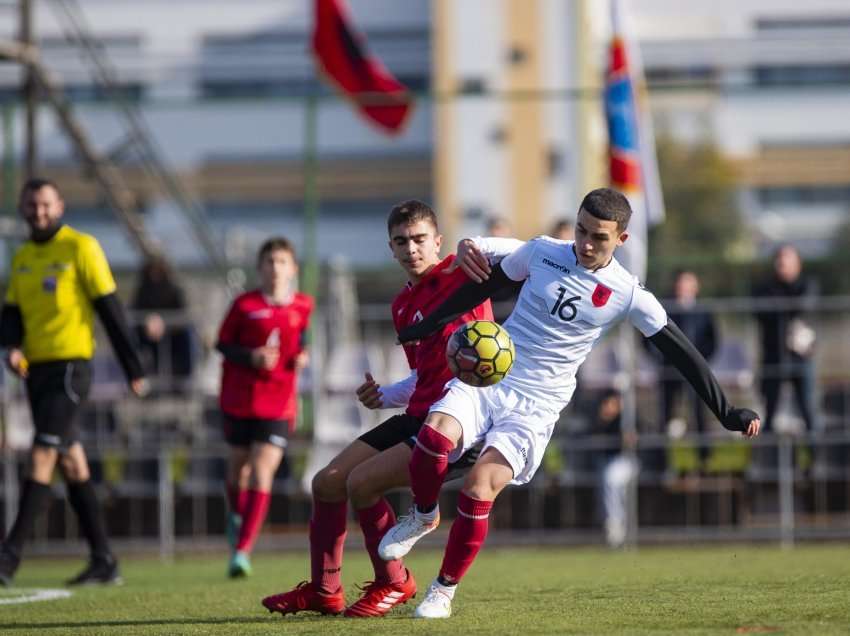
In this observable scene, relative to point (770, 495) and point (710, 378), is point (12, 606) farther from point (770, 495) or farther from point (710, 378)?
point (770, 495)

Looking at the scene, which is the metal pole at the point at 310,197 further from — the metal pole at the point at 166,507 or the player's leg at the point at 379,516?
the player's leg at the point at 379,516

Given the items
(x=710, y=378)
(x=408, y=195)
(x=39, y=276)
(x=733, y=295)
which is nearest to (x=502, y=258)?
(x=710, y=378)

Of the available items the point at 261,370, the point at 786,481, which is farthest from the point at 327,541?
the point at 786,481

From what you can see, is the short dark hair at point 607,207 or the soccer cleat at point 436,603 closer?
the soccer cleat at point 436,603

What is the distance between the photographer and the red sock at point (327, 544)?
23.4 ft

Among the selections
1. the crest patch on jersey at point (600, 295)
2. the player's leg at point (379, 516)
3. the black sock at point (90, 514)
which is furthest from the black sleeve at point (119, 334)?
the crest patch on jersey at point (600, 295)

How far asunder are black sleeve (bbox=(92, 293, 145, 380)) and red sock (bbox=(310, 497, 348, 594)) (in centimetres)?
290

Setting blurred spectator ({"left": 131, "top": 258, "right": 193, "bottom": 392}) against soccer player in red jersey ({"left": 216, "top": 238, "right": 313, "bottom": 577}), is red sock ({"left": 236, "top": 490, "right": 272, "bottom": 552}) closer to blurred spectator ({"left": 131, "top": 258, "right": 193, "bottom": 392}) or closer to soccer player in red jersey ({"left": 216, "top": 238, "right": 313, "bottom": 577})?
soccer player in red jersey ({"left": 216, "top": 238, "right": 313, "bottom": 577})

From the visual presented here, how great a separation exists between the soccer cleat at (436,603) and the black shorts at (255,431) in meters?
4.03

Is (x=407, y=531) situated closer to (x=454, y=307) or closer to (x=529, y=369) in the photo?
(x=529, y=369)

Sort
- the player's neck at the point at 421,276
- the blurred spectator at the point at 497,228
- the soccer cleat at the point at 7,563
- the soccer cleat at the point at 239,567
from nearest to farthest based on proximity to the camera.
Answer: the player's neck at the point at 421,276, the soccer cleat at the point at 7,563, the soccer cleat at the point at 239,567, the blurred spectator at the point at 497,228

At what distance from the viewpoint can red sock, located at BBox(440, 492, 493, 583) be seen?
262 inches

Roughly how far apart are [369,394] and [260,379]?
3684 mm

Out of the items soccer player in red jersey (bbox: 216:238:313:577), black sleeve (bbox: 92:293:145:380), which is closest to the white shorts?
black sleeve (bbox: 92:293:145:380)
